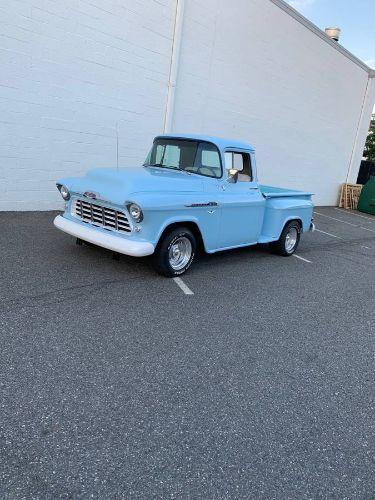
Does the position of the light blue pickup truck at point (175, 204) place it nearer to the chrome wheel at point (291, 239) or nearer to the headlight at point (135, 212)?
the headlight at point (135, 212)

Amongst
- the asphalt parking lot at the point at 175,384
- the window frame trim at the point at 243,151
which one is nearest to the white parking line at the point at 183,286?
the asphalt parking lot at the point at 175,384

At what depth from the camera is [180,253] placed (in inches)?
220

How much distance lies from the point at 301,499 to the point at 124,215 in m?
3.50

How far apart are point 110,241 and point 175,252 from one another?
96cm

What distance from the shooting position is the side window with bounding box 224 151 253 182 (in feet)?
20.4

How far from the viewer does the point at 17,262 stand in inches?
206

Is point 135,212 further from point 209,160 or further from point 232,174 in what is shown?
point 232,174

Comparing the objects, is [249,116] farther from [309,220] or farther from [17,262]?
[17,262]

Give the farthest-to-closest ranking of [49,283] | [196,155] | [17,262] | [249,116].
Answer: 1. [249,116]
2. [196,155]
3. [17,262]
4. [49,283]

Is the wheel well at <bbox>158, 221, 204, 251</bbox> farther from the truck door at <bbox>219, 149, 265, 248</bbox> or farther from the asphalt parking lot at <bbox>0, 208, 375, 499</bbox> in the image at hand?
the asphalt parking lot at <bbox>0, 208, 375, 499</bbox>

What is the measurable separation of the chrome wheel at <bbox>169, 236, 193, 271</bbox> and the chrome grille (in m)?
0.74

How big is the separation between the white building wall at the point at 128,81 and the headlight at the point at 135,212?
420 centimetres

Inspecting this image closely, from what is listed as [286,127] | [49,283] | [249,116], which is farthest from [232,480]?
[286,127]

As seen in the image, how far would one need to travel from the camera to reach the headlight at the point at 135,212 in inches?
188
